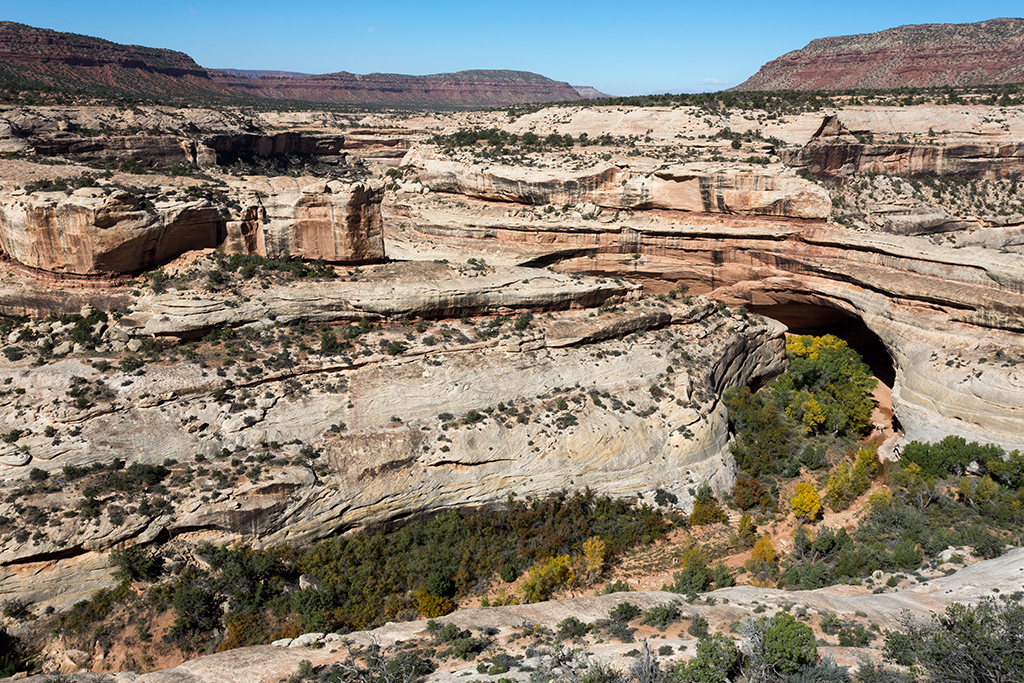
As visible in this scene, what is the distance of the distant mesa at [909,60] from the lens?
91.1 m

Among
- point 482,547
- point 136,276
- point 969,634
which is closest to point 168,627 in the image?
point 482,547

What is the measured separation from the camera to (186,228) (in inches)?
1037

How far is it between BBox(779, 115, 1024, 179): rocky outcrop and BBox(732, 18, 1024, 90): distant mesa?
56.3 m

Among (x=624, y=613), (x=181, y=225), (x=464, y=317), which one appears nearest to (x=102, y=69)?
(x=181, y=225)

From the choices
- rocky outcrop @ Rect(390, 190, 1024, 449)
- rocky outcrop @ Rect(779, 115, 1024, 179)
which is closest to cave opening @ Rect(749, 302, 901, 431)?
rocky outcrop @ Rect(390, 190, 1024, 449)

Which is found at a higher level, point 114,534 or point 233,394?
point 233,394

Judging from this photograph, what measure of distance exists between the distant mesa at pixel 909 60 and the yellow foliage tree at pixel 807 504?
81.3 metres

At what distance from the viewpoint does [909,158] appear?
3738cm

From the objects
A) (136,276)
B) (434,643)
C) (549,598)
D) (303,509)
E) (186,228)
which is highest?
(186,228)

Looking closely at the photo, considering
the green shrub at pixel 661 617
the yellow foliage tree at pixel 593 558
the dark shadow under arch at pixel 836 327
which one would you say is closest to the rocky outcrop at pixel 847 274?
the dark shadow under arch at pixel 836 327

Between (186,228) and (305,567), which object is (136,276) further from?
(305,567)

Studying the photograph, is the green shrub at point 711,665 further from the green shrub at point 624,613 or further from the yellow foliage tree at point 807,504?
the yellow foliage tree at point 807,504

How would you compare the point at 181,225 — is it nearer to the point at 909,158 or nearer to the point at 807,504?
the point at 807,504

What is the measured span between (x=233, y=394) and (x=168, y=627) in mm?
7584
